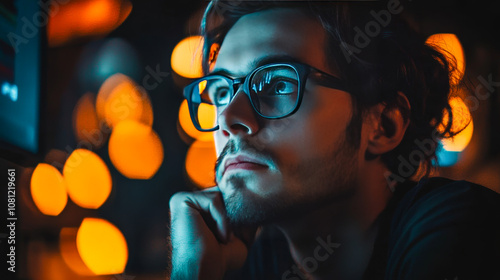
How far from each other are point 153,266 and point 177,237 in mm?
98

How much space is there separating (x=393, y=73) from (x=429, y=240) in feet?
1.21

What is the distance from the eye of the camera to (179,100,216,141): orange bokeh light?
3.02ft

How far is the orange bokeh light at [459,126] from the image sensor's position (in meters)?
0.84

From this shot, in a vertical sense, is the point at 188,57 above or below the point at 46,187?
above

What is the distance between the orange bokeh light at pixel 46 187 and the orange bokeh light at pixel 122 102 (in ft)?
0.64

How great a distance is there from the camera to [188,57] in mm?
954

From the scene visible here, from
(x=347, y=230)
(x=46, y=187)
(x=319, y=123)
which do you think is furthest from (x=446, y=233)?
(x=46, y=187)

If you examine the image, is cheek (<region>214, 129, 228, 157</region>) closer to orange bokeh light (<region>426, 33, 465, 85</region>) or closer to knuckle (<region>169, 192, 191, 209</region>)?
knuckle (<region>169, 192, 191, 209</region>)

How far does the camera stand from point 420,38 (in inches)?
33.6

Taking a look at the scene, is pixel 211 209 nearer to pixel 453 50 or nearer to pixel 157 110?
pixel 157 110

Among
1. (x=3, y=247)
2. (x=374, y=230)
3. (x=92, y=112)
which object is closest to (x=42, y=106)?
(x=92, y=112)

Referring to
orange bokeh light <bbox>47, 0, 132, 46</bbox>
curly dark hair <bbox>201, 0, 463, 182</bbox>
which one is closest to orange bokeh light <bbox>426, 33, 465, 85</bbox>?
curly dark hair <bbox>201, 0, 463, 182</bbox>

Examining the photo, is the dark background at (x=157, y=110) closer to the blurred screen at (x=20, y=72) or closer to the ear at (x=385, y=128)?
the blurred screen at (x=20, y=72)

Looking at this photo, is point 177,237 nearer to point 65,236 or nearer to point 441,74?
point 65,236
